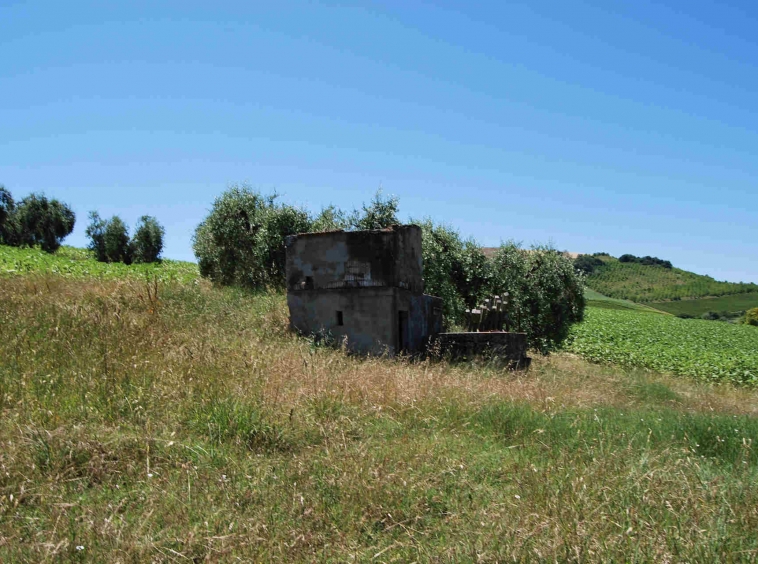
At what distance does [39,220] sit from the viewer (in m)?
48.8

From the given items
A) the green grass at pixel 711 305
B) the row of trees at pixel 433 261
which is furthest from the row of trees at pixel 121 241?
the green grass at pixel 711 305

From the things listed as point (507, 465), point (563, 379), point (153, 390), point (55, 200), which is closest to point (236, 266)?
point (563, 379)

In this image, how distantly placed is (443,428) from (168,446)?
3093mm

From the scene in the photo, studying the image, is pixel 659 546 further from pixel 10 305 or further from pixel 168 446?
pixel 10 305

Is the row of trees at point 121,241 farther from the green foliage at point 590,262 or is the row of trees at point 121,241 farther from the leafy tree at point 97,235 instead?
the green foliage at point 590,262

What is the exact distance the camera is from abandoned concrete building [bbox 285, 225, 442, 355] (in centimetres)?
1348

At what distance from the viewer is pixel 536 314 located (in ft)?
87.9

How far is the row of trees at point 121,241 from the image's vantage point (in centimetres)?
4734

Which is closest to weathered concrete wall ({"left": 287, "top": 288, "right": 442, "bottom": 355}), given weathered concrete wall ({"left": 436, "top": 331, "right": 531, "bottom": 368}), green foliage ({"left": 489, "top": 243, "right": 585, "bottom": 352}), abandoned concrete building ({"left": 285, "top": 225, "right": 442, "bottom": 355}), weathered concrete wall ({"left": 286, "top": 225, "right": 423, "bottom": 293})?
abandoned concrete building ({"left": 285, "top": 225, "right": 442, "bottom": 355})

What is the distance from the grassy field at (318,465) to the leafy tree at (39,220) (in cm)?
4480

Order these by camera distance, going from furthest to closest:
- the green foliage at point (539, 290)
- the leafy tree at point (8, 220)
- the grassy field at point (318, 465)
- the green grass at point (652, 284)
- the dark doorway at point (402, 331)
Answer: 1. the green grass at point (652, 284)
2. the leafy tree at point (8, 220)
3. the green foliage at point (539, 290)
4. the dark doorway at point (402, 331)
5. the grassy field at point (318, 465)

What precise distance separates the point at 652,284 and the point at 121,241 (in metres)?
104

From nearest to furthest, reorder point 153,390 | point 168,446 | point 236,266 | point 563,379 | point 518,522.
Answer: point 518,522, point 168,446, point 153,390, point 563,379, point 236,266

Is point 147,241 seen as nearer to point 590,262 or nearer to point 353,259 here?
point 353,259
